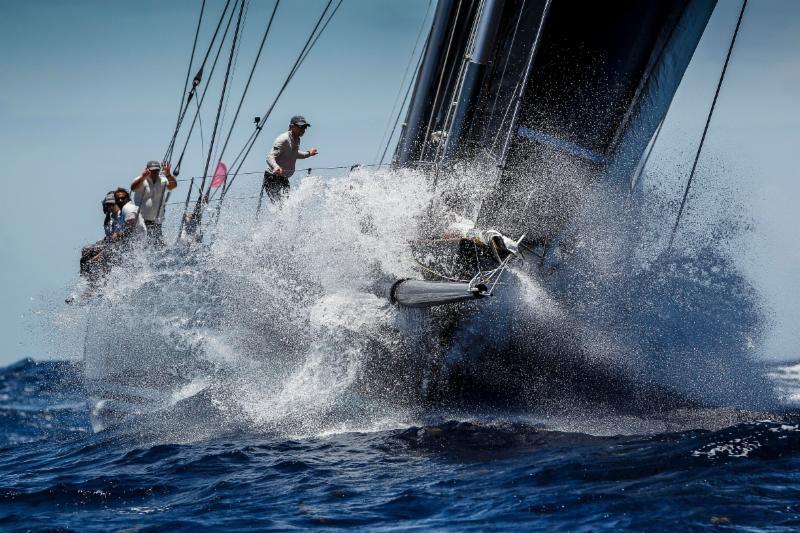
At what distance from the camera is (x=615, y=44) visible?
784 centimetres

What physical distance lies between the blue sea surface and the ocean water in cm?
2

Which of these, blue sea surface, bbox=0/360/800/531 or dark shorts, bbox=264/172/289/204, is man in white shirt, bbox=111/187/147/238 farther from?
blue sea surface, bbox=0/360/800/531

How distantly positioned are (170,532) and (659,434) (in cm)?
322

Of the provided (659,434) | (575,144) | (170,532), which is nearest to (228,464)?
(170,532)

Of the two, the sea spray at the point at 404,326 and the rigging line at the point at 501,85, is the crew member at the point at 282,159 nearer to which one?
the sea spray at the point at 404,326

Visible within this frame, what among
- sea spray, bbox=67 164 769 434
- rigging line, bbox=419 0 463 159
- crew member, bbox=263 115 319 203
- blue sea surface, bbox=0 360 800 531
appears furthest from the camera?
crew member, bbox=263 115 319 203

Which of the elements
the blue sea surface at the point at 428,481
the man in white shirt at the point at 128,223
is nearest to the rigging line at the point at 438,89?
the blue sea surface at the point at 428,481

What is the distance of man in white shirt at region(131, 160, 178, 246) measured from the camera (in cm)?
1022

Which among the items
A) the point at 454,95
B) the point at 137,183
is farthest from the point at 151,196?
the point at 454,95

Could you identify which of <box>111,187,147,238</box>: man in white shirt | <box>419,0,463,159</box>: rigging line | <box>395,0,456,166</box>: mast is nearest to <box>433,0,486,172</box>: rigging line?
<box>419,0,463,159</box>: rigging line

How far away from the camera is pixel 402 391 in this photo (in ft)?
24.3

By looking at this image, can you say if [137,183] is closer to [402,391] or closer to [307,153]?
[307,153]

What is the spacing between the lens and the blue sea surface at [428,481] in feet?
13.9

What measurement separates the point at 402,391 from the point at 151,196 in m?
4.60
